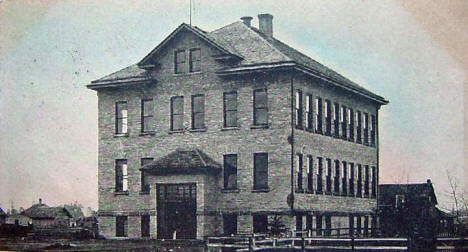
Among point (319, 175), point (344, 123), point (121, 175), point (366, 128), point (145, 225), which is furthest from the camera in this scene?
point (366, 128)

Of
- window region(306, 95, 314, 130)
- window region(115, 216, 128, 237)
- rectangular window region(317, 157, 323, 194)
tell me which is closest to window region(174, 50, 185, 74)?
window region(306, 95, 314, 130)

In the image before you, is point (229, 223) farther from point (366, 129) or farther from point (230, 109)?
point (366, 129)

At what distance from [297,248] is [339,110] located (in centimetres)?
941

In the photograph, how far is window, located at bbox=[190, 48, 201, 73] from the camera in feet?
96.4

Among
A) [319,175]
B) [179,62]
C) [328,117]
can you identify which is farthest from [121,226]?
[328,117]

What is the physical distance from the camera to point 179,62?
29.9m

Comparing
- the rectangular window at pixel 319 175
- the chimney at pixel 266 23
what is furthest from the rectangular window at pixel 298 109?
the chimney at pixel 266 23

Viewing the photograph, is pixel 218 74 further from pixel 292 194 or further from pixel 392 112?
pixel 392 112

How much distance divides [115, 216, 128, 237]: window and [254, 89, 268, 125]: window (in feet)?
22.8

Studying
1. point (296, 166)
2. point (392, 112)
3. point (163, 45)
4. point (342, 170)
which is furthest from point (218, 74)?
point (392, 112)

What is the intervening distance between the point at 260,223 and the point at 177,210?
321cm

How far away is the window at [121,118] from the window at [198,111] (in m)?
3.34

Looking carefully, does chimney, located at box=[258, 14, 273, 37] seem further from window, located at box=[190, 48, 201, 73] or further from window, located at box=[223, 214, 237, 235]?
window, located at box=[223, 214, 237, 235]

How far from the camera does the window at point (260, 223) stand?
28.0 meters
